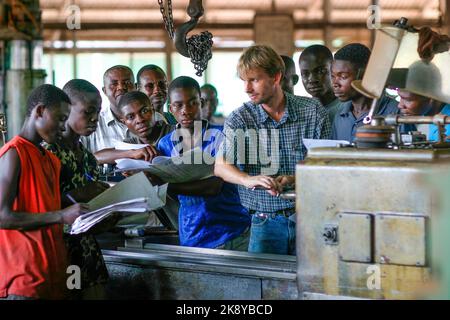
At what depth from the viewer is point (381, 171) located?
7.47 ft

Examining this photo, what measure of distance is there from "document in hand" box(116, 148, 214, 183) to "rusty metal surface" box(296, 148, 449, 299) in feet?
3.25

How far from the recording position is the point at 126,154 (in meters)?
3.87

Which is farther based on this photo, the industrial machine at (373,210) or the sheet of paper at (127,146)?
the sheet of paper at (127,146)

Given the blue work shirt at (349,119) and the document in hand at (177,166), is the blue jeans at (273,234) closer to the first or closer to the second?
the document in hand at (177,166)

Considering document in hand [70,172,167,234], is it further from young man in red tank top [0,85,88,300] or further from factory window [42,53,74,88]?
factory window [42,53,74,88]

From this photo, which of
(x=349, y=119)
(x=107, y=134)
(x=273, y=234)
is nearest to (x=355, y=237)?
(x=273, y=234)

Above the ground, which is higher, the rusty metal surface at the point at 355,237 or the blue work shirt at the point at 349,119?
the blue work shirt at the point at 349,119

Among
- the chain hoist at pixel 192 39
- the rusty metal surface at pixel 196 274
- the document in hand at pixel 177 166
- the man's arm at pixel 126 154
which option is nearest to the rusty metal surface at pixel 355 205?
the rusty metal surface at pixel 196 274

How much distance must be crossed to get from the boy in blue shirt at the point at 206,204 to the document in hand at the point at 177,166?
0.15ft

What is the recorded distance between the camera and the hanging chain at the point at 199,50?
3739 mm

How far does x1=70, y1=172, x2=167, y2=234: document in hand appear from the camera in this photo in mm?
2680

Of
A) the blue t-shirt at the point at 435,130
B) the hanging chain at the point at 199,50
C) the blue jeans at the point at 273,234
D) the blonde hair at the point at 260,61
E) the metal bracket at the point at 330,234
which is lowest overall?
the blue jeans at the point at 273,234

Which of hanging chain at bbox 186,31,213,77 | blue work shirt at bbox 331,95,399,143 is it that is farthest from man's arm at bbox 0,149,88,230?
blue work shirt at bbox 331,95,399,143
